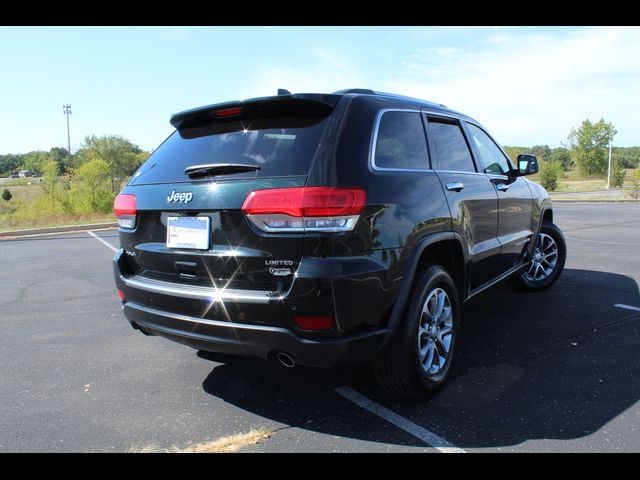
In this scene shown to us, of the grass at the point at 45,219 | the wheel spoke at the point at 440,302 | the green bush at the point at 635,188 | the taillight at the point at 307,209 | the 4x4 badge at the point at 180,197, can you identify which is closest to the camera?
the taillight at the point at 307,209

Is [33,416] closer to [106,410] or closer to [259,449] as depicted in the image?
[106,410]

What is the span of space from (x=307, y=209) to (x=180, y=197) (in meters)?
0.86

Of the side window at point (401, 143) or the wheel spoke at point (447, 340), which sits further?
the wheel spoke at point (447, 340)

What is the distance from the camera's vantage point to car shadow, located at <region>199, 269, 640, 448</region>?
8.87 feet

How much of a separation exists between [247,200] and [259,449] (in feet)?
4.28

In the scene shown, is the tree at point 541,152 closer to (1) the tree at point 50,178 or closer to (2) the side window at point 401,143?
(1) the tree at point 50,178

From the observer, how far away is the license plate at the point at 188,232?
266 centimetres

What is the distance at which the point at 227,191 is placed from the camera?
8.46 ft

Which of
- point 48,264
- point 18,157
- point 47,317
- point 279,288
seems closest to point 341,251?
point 279,288

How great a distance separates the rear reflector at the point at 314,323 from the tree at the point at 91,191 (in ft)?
95.4

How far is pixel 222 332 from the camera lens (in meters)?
2.58

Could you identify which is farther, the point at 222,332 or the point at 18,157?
the point at 18,157

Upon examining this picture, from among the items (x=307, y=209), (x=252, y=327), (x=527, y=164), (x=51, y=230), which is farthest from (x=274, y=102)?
(x=51, y=230)

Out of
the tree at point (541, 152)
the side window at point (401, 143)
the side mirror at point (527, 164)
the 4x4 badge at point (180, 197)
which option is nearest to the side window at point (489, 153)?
the side mirror at point (527, 164)
